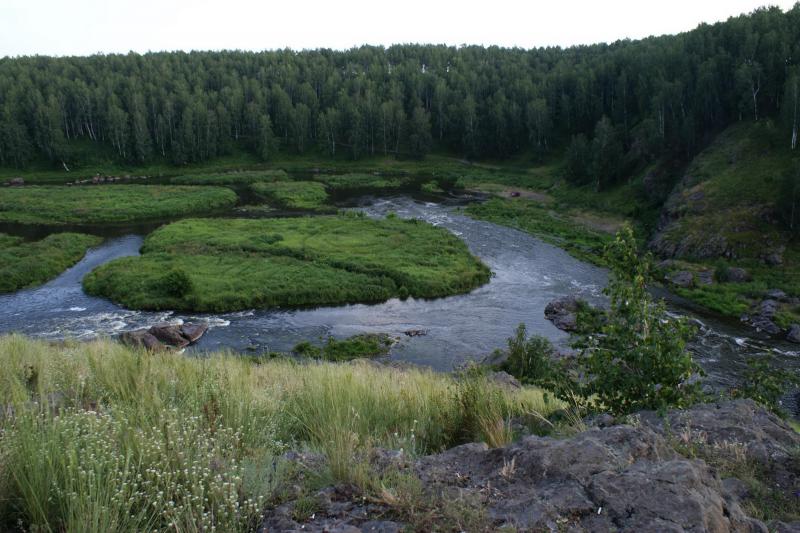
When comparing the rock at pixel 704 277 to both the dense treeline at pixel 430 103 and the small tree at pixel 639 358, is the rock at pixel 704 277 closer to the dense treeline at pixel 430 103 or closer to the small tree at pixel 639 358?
the dense treeline at pixel 430 103

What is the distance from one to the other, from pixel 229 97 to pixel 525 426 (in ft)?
428

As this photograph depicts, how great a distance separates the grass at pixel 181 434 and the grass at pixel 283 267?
28.4 meters

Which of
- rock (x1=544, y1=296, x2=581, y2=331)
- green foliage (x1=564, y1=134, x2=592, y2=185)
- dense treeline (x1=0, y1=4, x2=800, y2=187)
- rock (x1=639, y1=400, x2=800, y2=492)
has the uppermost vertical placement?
dense treeline (x1=0, y1=4, x2=800, y2=187)

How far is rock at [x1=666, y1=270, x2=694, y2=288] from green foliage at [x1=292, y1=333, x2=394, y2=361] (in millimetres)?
25238

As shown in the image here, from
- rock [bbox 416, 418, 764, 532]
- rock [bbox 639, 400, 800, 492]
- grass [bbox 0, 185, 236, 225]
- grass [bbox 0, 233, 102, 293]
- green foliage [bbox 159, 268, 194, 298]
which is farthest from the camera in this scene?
grass [bbox 0, 185, 236, 225]

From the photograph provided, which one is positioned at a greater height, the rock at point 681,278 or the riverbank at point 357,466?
the riverbank at point 357,466

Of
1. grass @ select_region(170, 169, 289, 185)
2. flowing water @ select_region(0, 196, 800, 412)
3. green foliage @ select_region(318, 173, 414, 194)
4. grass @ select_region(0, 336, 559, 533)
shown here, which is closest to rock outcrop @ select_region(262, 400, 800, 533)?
grass @ select_region(0, 336, 559, 533)

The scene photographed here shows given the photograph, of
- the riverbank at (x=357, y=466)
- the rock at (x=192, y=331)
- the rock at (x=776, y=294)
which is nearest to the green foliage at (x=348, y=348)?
the rock at (x=192, y=331)

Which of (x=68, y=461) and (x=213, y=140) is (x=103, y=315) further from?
(x=213, y=140)

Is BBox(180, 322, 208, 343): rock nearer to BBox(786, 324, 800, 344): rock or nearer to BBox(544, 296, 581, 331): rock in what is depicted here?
BBox(544, 296, 581, 331): rock

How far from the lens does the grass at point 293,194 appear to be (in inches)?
2950

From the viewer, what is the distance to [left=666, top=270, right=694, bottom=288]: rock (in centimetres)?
4453

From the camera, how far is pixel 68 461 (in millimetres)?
5691

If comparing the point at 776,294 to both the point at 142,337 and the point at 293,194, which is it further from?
the point at 293,194
